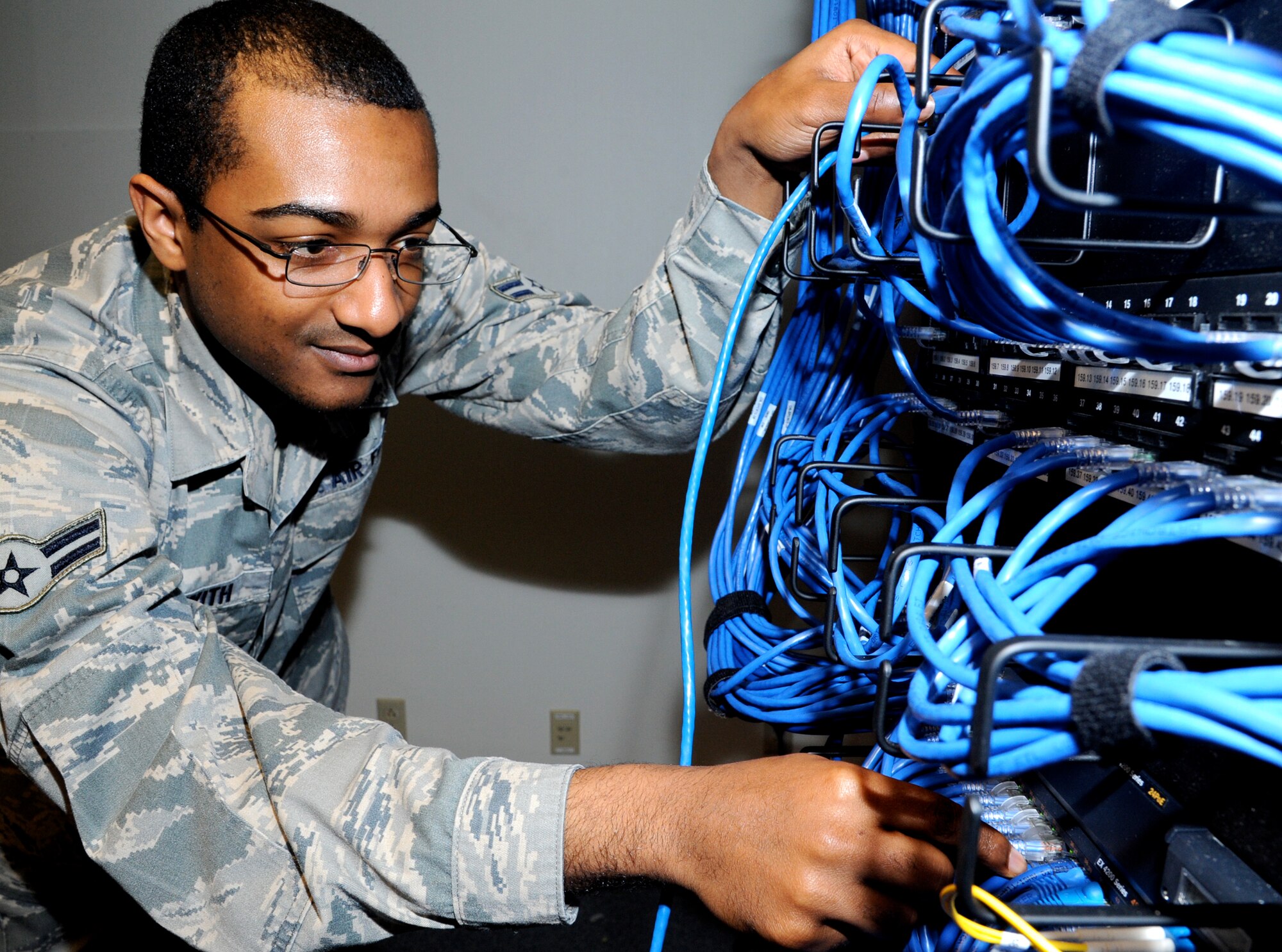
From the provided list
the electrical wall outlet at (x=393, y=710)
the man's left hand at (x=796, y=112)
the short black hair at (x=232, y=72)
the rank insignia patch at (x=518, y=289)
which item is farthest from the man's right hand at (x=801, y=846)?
the electrical wall outlet at (x=393, y=710)

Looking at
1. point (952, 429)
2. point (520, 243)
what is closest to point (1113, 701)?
point (952, 429)

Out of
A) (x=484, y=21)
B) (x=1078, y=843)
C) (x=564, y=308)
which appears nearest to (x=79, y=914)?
(x=564, y=308)

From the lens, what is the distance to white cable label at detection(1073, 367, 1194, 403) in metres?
0.42

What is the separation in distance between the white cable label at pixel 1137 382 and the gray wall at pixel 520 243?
44.2 inches

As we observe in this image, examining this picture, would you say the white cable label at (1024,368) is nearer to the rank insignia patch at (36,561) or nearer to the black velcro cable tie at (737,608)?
the black velcro cable tie at (737,608)

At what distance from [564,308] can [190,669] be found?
2.51 ft

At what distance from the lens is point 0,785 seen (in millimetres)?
1035

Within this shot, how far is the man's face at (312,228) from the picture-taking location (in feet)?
2.66

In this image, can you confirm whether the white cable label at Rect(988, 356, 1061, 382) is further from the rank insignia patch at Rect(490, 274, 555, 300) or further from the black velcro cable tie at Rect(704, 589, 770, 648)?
the rank insignia patch at Rect(490, 274, 555, 300)

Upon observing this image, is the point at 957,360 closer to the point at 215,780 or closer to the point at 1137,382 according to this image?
the point at 1137,382

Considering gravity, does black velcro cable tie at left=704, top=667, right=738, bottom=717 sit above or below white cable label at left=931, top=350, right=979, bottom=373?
below

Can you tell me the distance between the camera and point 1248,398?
0.37 metres

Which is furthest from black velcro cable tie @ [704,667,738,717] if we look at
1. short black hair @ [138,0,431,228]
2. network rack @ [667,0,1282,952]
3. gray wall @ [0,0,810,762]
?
gray wall @ [0,0,810,762]

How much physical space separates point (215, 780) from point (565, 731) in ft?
4.04
